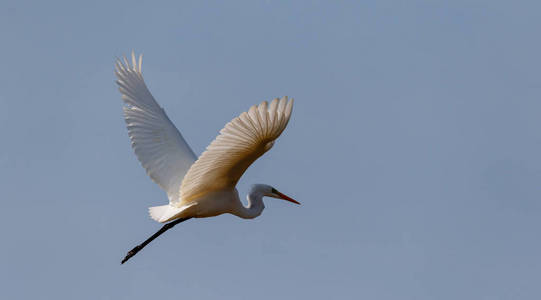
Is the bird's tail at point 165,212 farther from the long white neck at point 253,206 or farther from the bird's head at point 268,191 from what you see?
the bird's head at point 268,191

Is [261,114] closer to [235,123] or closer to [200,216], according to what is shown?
[235,123]

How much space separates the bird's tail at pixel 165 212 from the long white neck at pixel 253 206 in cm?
112

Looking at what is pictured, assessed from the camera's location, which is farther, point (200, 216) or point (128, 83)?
point (128, 83)

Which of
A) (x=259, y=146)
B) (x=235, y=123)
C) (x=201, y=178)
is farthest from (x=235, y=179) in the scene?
(x=235, y=123)

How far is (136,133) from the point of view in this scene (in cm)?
1570

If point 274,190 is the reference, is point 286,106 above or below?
above

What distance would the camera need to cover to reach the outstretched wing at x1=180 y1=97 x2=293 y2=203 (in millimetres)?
11289

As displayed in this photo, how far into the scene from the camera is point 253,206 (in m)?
15.8

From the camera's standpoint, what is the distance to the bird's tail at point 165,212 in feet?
46.8

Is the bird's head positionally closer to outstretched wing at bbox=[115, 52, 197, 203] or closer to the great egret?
the great egret

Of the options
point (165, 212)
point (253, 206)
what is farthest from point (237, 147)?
point (253, 206)

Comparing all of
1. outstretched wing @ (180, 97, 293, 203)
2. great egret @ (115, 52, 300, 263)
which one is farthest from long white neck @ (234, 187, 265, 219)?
outstretched wing @ (180, 97, 293, 203)

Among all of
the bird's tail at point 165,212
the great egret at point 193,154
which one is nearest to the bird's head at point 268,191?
the great egret at point 193,154

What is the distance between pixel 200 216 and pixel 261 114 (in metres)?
4.25
